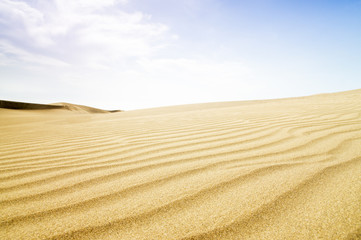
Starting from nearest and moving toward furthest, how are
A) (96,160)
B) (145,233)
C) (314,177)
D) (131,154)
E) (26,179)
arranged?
(145,233) < (314,177) < (26,179) < (96,160) < (131,154)

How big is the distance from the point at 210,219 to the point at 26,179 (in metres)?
1.30

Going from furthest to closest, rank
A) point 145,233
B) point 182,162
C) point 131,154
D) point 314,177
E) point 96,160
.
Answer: point 131,154 < point 96,160 < point 182,162 < point 314,177 < point 145,233

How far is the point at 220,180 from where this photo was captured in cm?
126

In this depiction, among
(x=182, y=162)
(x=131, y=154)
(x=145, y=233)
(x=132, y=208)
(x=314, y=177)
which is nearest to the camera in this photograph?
(x=145, y=233)

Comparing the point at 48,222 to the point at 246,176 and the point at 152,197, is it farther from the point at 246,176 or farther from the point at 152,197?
the point at 246,176

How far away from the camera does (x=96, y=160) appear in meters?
1.83

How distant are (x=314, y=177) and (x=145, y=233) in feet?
3.24

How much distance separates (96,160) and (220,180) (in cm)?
112

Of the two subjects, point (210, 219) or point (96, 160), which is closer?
point (210, 219)

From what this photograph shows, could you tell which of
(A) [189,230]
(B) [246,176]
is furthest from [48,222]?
(B) [246,176]

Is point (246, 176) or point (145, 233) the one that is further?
point (246, 176)

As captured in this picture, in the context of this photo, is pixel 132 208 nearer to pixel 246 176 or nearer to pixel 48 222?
pixel 48 222

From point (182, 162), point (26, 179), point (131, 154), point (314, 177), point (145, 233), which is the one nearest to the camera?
point (145, 233)

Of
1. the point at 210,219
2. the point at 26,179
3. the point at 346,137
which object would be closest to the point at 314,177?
the point at 210,219
